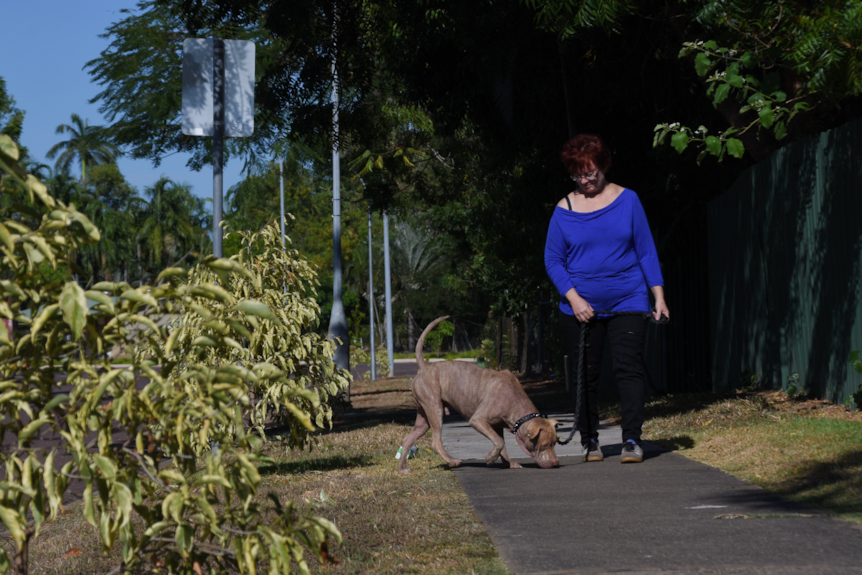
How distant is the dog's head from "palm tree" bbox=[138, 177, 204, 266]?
246 feet

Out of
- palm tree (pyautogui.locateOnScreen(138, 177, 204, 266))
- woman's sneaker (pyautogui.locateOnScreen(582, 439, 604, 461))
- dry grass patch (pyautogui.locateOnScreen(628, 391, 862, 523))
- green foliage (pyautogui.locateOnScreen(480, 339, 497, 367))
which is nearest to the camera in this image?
dry grass patch (pyautogui.locateOnScreen(628, 391, 862, 523))

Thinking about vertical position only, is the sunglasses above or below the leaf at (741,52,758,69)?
below

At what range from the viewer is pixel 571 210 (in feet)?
20.3

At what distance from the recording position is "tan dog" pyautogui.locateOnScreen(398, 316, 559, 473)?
5.82 m

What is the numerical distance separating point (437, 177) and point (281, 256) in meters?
14.6

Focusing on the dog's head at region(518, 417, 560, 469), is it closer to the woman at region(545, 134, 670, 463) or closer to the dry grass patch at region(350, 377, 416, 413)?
the woman at region(545, 134, 670, 463)

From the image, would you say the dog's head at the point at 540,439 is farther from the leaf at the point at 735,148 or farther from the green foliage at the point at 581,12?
the green foliage at the point at 581,12

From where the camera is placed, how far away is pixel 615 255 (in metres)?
6.07

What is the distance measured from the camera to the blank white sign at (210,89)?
6.45m

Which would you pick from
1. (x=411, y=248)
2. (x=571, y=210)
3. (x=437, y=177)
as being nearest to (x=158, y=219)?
(x=411, y=248)

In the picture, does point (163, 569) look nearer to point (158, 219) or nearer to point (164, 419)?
point (164, 419)

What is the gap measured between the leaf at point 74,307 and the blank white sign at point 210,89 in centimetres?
453

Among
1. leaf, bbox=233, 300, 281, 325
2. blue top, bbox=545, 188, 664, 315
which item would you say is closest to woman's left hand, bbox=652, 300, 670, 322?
blue top, bbox=545, 188, 664, 315

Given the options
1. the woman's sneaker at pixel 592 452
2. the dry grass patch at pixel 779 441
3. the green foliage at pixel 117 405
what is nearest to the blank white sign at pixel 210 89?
the woman's sneaker at pixel 592 452
